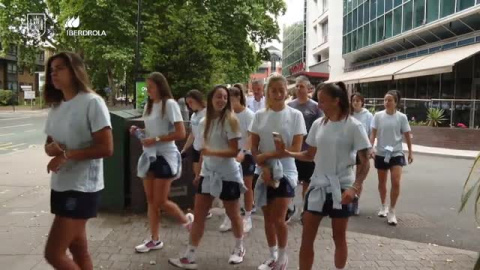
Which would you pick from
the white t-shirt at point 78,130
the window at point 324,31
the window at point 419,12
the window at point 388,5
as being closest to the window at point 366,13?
the window at point 388,5

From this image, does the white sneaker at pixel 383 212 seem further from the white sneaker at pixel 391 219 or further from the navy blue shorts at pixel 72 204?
the navy blue shorts at pixel 72 204

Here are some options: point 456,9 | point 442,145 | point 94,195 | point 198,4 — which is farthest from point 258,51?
point 94,195

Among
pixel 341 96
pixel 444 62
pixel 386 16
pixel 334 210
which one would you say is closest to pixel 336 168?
pixel 334 210

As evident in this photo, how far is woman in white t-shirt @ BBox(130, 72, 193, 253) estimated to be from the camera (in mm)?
4617

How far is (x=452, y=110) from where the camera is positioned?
56.0 ft

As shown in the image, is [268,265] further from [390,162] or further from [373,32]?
[373,32]

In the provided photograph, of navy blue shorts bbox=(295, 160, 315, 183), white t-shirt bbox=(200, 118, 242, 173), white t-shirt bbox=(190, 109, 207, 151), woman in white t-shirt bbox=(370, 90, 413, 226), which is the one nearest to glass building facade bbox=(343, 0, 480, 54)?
woman in white t-shirt bbox=(370, 90, 413, 226)

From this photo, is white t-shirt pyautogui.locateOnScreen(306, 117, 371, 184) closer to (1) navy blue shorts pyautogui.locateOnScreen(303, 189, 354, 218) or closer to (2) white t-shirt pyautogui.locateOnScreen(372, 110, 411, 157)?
(1) navy blue shorts pyautogui.locateOnScreen(303, 189, 354, 218)

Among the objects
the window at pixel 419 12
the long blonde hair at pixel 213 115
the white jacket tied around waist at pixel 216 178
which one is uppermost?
the window at pixel 419 12

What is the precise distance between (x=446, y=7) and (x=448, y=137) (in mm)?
7566

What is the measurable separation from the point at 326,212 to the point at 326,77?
39843 mm

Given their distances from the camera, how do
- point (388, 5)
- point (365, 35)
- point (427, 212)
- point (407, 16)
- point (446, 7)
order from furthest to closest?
point (365, 35) < point (388, 5) < point (407, 16) < point (446, 7) < point (427, 212)

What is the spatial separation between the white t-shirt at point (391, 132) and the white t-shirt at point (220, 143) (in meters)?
2.81

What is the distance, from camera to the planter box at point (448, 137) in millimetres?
16000
